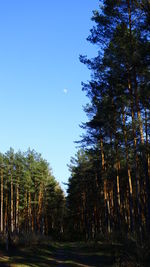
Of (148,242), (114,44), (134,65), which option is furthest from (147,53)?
(148,242)

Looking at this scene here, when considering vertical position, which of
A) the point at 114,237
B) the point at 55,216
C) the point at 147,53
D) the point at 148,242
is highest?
the point at 147,53

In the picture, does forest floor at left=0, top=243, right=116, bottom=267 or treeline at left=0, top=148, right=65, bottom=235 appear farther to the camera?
treeline at left=0, top=148, right=65, bottom=235

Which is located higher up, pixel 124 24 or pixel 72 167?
pixel 124 24

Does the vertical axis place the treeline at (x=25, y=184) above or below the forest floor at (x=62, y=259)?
above

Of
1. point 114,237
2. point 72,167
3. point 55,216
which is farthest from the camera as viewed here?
point 55,216

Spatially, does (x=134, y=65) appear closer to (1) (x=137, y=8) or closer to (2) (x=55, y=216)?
(1) (x=137, y=8)

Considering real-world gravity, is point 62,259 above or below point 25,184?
below

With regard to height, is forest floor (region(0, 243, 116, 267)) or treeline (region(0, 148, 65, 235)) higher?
treeline (region(0, 148, 65, 235))

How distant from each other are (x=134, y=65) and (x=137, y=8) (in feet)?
9.39

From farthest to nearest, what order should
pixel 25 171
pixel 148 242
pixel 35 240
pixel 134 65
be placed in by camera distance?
1. pixel 25 171
2. pixel 35 240
3. pixel 134 65
4. pixel 148 242

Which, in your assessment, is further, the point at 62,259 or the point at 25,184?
the point at 25,184

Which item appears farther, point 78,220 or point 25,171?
point 78,220

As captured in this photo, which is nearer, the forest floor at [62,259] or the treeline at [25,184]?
the forest floor at [62,259]

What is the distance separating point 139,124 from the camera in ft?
45.7
